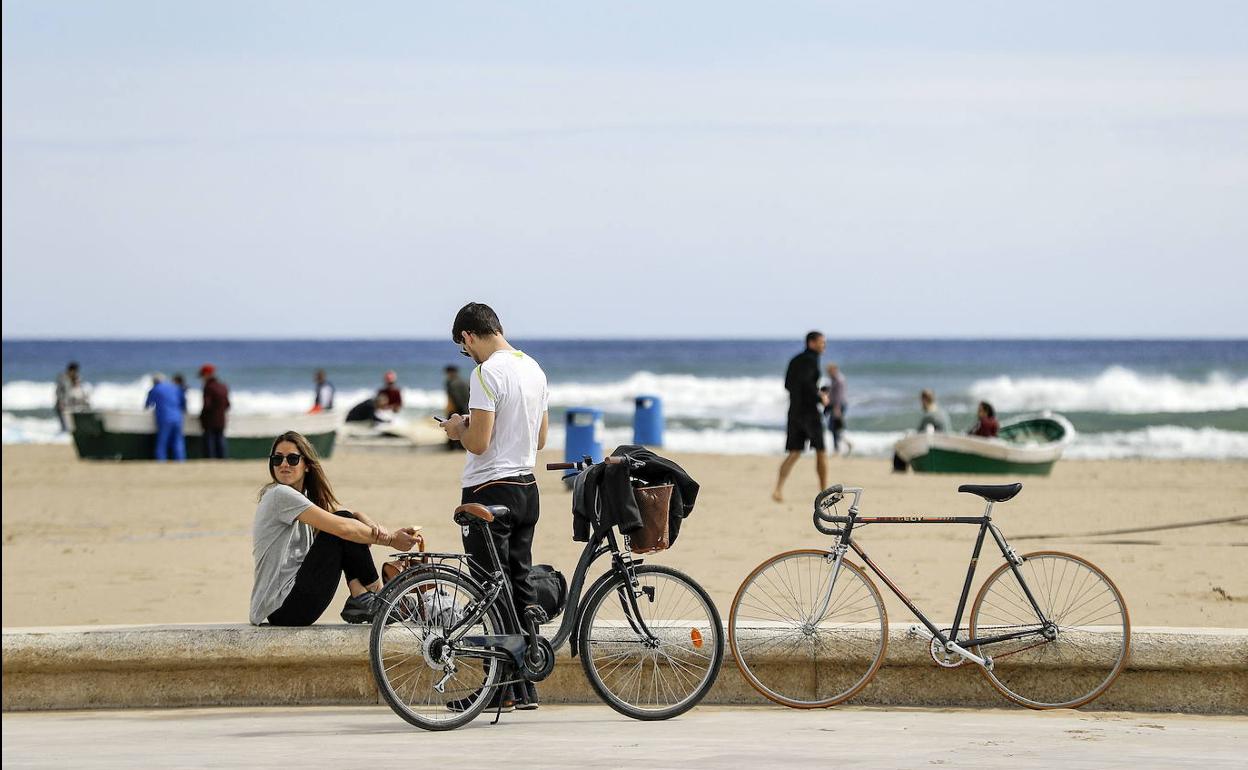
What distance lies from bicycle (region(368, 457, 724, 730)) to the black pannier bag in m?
0.11

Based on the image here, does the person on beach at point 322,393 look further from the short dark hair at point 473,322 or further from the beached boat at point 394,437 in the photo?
the short dark hair at point 473,322

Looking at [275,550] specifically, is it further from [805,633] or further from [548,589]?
[805,633]

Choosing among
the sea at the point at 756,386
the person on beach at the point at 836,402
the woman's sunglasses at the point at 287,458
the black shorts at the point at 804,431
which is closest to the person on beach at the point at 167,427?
the sea at the point at 756,386

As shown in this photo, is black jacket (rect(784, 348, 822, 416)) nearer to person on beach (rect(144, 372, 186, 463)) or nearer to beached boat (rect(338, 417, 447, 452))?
beached boat (rect(338, 417, 447, 452))

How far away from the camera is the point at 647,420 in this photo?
78.0 feet

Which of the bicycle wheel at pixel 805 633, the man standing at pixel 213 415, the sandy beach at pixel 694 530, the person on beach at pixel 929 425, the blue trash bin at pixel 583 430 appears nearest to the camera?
the bicycle wheel at pixel 805 633

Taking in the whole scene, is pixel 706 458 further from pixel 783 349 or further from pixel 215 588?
pixel 783 349

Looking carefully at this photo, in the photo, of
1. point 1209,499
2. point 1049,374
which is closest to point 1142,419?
point 1209,499

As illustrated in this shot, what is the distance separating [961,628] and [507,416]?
7.11 ft

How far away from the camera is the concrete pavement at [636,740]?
5172 mm

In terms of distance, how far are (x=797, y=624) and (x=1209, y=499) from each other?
13152 mm

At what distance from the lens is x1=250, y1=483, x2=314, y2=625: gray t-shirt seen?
6352mm

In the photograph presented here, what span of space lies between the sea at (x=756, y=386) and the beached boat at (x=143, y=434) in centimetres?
949

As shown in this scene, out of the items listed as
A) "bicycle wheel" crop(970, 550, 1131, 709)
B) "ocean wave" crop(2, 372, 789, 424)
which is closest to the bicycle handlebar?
"bicycle wheel" crop(970, 550, 1131, 709)
